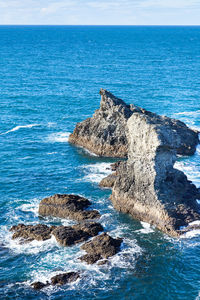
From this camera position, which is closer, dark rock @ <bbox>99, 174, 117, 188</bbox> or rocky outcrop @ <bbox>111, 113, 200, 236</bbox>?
rocky outcrop @ <bbox>111, 113, 200, 236</bbox>

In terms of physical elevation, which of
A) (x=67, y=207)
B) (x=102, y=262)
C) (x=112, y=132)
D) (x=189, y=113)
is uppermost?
(x=189, y=113)

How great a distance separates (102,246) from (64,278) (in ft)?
20.5

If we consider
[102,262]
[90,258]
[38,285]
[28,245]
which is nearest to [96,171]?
[28,245]

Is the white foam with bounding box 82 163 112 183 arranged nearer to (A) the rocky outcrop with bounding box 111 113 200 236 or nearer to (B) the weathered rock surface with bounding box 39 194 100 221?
(B) the weathered rock surface with bounding box 39 194 100 221

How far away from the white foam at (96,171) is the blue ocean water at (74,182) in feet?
0.53

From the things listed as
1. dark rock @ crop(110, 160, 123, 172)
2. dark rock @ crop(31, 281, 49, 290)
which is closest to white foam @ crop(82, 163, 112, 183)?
dark rock @ crop(110, 160, 123, 172)

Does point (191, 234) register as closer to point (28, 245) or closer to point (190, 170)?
point (28, 245)

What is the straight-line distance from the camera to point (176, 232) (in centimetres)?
5203

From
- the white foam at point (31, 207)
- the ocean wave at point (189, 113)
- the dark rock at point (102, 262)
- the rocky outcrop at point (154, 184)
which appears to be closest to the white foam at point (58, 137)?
the white foam at point (31, 207)

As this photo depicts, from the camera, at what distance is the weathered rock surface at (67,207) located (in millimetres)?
56656

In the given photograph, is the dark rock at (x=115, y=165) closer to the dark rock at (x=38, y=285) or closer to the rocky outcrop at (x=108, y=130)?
the rocky outcrop at (x=108, y=130)

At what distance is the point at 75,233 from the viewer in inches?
2021

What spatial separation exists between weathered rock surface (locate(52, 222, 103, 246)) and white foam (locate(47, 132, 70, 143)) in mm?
36079

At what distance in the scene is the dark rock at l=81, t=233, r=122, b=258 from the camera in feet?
158
